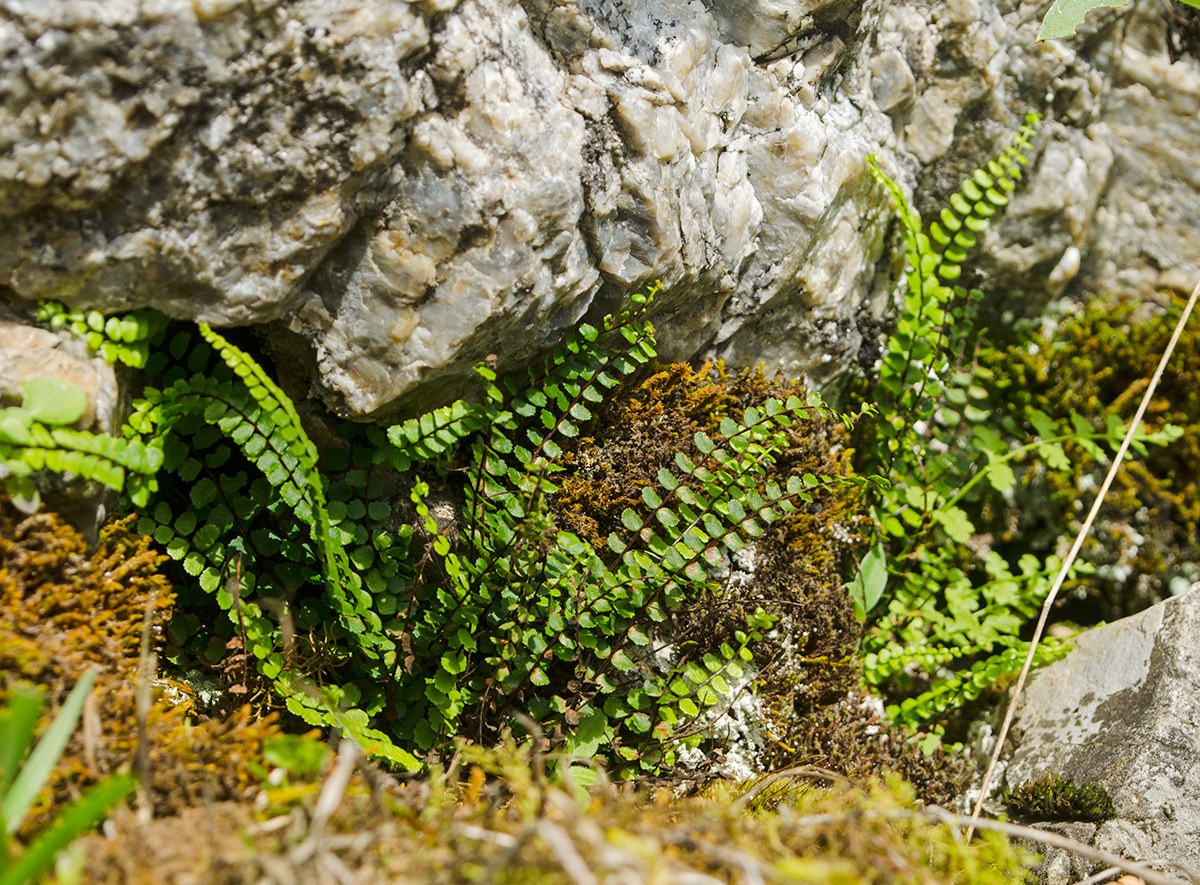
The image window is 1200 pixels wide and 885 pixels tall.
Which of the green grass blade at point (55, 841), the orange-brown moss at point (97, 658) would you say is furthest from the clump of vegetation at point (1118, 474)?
the green grass blade at point (55, 841)

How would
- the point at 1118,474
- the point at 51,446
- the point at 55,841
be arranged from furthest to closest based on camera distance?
the point at 1118,474, the point at 51,446, the point at 55,841

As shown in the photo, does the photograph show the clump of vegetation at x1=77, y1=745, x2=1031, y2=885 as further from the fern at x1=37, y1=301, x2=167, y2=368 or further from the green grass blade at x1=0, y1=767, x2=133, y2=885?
the fern at x1=37, y1=301, x2=167, y2=368

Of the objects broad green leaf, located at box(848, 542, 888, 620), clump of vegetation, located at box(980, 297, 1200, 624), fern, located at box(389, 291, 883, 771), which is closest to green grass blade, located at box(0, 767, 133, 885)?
fern, located at box(389, 291, 883, 771)

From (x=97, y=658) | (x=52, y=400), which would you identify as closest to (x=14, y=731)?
(x=97, y=658)

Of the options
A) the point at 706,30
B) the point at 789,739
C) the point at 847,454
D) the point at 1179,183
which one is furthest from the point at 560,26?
the point at 1179,183

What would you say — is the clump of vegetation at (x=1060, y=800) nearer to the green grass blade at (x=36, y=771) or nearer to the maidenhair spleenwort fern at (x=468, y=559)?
the maidenhair spleenwort fern at (x=468, y=559)

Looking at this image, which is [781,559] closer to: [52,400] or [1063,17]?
[1063,17]

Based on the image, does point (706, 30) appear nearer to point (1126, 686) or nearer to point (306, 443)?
point (306, 443)

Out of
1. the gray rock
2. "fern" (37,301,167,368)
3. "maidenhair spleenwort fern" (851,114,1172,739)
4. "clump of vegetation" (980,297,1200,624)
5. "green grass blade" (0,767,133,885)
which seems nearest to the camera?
"green grass blade" (0,767,133,885)
